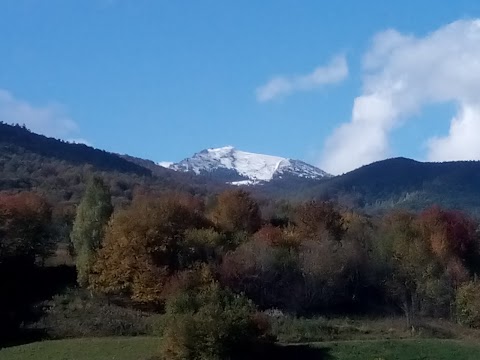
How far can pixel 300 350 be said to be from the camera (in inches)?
2224

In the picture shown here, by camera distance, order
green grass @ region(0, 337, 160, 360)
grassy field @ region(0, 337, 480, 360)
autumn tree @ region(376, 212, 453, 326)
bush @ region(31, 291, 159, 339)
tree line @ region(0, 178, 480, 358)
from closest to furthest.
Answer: green grass @ region(0, 337, 160, 360) → grassy field @ region(0, 337, 480, 360) → bush @ region(31, 291, 159, 339) → tree line @ region(0, 178, 480, 358) → autumn tree @ region(376, 212, 453, 326)

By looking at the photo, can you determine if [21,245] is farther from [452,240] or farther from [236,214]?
[452,240]

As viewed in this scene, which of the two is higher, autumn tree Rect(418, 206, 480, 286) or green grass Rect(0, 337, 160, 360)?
autumn tree Rect(418, 206, 480, 286)

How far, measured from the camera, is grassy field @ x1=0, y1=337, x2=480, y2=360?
54219 mm

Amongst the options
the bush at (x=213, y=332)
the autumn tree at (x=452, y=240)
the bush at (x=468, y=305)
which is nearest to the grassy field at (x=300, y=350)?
the bush at (x=213, y=332)

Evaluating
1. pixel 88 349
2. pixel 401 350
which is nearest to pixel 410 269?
pixel 401 350

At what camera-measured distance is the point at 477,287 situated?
76.9 metres

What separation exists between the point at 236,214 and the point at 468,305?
3047cm

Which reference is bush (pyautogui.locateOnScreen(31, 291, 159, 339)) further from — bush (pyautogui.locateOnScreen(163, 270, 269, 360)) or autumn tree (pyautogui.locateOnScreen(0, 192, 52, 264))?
autumn tree (pyautogui.locateOnScreen(0, 192, 52, 264))

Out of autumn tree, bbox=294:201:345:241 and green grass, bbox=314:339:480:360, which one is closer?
green grass, bbox=314:339:480:360

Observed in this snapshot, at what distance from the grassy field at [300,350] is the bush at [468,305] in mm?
16521

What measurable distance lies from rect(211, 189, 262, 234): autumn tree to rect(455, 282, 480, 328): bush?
87.9ft

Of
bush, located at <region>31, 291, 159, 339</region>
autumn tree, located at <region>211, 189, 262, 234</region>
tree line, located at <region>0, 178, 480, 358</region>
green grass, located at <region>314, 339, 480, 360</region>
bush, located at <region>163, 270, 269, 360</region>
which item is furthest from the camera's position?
autumn tree, located at <region>211, 189, 262, 234</region>

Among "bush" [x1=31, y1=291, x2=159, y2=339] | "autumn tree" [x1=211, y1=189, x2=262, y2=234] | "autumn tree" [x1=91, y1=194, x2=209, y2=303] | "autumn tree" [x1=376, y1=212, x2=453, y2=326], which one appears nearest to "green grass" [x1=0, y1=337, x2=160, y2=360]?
"bush" [x1=31, y1=291, x2=159, y2=339]
